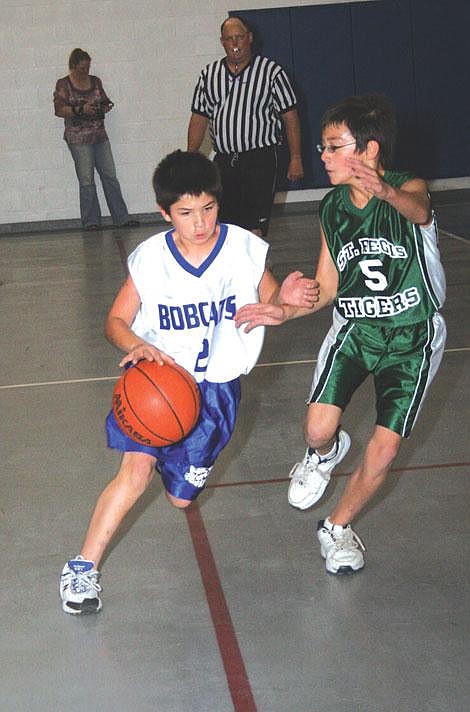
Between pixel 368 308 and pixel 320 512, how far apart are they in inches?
33.5

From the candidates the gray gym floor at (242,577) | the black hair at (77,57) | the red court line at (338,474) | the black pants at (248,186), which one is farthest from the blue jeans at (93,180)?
the red court line at (338,474)

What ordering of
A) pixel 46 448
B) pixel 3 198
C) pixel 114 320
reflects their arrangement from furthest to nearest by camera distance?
pixel 3 198 → pixel 46 448 → pixel 114 320

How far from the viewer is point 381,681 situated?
2455mm

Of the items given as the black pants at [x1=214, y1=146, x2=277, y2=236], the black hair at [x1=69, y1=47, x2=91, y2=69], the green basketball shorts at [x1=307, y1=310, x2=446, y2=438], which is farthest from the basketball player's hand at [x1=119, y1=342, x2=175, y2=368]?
the black hair at [x1=69, y1=47, x2=91, y2=69]

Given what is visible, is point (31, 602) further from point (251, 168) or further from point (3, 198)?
point (3, 198)

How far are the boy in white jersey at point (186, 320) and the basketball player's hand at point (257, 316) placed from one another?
8 cm

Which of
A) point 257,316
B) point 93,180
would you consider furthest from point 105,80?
point 257,316

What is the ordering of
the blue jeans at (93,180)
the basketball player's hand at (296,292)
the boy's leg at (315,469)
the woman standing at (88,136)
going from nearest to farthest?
the basketball player's hand at (296,292)
the boy's leg at (315,469)
the woman standing at (88,136)
the blue jeans at (93,180)

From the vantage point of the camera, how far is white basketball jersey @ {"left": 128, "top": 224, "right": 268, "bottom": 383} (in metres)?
2.96

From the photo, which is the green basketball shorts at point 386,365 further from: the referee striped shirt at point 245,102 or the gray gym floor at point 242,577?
the referee striped shirt at point 245,102

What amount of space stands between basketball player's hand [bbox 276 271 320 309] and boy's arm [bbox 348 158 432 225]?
31cm

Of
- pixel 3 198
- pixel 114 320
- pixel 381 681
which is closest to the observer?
pixel 381 681

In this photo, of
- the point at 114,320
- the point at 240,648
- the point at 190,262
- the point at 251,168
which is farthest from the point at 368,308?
the point at 251,168

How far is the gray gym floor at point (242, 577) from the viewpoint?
248 centimetres
